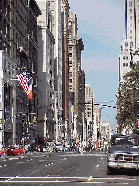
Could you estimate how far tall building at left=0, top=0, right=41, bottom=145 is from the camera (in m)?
90.5

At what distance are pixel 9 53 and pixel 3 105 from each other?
13.9m

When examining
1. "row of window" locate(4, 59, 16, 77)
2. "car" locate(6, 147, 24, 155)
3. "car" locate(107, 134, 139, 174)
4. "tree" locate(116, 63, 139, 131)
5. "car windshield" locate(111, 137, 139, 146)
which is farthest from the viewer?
"row of window" locate(4, 59, 16, 77)

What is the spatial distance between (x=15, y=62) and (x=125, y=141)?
7443cm

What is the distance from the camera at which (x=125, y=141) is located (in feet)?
102

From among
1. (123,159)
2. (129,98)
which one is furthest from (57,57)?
(123,159)

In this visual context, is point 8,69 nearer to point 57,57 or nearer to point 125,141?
point 125,141

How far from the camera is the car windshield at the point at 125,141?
3022 centimetres

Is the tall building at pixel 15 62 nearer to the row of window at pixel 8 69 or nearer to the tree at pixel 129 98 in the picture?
the row of window at pixel 8 69

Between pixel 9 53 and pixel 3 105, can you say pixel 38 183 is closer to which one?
pixel 3 105

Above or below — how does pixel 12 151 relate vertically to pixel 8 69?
below

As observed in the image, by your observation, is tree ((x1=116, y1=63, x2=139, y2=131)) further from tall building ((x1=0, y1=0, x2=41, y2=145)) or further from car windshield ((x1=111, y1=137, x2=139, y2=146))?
car windshield ((x1=111, y1=137, x2=139, y2=146))

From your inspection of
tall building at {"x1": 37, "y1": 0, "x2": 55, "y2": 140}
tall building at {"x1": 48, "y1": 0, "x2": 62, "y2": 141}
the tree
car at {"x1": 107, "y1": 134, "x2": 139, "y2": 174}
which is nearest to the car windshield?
car at {"x1": 107, "y1": 134, "x2": 139, "y2": 174}

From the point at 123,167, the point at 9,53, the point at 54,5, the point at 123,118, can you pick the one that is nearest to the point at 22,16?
the point at 9,53

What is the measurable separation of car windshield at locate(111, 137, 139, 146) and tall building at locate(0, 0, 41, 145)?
46219 mm
